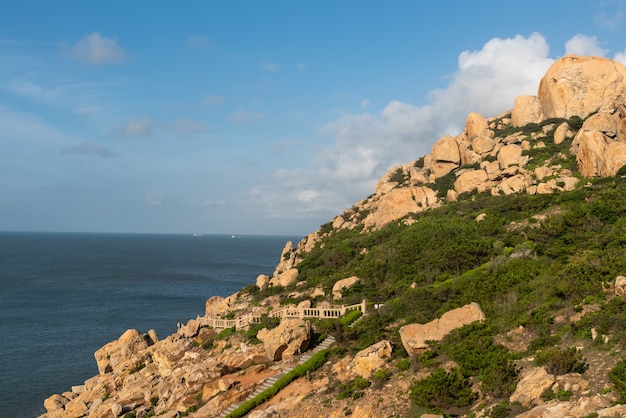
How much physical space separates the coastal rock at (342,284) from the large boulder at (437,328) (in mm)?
18390

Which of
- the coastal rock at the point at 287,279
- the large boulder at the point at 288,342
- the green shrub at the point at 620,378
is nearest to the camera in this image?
the green shrub at the point at 620,378

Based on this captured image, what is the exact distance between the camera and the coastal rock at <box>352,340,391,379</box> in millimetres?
28984

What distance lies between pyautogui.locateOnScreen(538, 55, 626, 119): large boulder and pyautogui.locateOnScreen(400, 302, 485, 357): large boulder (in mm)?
50059

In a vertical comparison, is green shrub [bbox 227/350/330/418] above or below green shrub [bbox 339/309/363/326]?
below

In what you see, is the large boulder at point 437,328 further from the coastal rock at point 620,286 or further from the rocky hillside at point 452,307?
the coastal rock at point 620,286

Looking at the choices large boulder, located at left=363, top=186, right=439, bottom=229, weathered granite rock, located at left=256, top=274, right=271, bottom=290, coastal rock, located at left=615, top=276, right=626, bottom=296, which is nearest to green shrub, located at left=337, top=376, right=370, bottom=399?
coastal rock, located at left=615, top=276, right=626, bottom=296

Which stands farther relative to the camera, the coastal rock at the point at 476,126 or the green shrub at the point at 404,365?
the coastal rock at the point at 476,126

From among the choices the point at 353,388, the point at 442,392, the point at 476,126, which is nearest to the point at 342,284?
the point at 353,388

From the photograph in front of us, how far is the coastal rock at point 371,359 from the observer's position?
2898 cm

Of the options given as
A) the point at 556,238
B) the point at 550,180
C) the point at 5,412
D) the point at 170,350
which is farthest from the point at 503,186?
the point at 5,412

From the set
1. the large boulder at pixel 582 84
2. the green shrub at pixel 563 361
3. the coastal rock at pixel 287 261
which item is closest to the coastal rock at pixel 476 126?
the large boulder at pixel 582 84

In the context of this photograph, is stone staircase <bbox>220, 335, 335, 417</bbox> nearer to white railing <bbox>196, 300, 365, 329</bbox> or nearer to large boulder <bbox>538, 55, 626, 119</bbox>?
white railing <bbox>196, 300, 365, 329</bbox>

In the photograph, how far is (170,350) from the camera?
4488 cm

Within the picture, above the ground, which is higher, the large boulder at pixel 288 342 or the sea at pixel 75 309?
the large boulder at pixel 288 342
